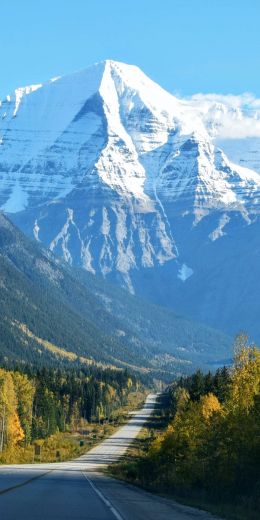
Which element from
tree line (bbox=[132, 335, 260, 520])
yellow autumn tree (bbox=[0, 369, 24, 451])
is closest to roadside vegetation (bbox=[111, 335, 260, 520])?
tree line (bbox=[132, 335, 260, 520])

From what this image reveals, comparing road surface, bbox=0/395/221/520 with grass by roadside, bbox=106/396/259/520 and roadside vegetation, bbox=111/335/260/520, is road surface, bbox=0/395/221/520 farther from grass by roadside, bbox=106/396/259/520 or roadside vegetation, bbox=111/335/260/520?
roadside vegetation, bbox=111/335/260/520

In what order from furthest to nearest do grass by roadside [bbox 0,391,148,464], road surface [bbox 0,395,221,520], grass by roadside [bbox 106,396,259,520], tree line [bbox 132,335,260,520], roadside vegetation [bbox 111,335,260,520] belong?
grass by roadside [bbox 0,391,148,464], tree line [bbox 132,335,260,520], roadside vegetation [bbox 111,335,260,520], grass by roadside [bbox 106,396,259,520], road surface [bbox 0,395,221,520]

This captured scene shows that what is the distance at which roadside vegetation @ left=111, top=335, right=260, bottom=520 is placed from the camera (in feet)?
200

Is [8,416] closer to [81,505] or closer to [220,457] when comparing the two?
[220,457]

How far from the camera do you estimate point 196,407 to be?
314ft

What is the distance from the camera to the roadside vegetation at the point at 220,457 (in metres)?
61.1

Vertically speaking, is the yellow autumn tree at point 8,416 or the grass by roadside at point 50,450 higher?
the yellow autumn tree at point 8,416

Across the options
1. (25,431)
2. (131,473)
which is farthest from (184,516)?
(25,431)

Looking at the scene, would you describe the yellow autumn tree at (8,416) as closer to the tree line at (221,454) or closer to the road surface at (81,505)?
the tree line at (221,454)

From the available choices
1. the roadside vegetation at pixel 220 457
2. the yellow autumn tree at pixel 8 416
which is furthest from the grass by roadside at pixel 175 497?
the yellow autumn tree at pixel 8 416

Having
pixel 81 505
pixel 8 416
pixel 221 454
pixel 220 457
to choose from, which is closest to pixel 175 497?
pixel 220 457

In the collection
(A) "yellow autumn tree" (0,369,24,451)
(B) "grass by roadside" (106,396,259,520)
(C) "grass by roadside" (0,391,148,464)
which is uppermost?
(A) "yellow autumn tree" (0,369,24,451)

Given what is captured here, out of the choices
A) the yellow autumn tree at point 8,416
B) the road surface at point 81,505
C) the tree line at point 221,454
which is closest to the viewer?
the road surface at point 81,505

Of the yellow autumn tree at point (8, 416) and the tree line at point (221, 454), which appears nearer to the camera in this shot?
the tree line at point (221, 454)
